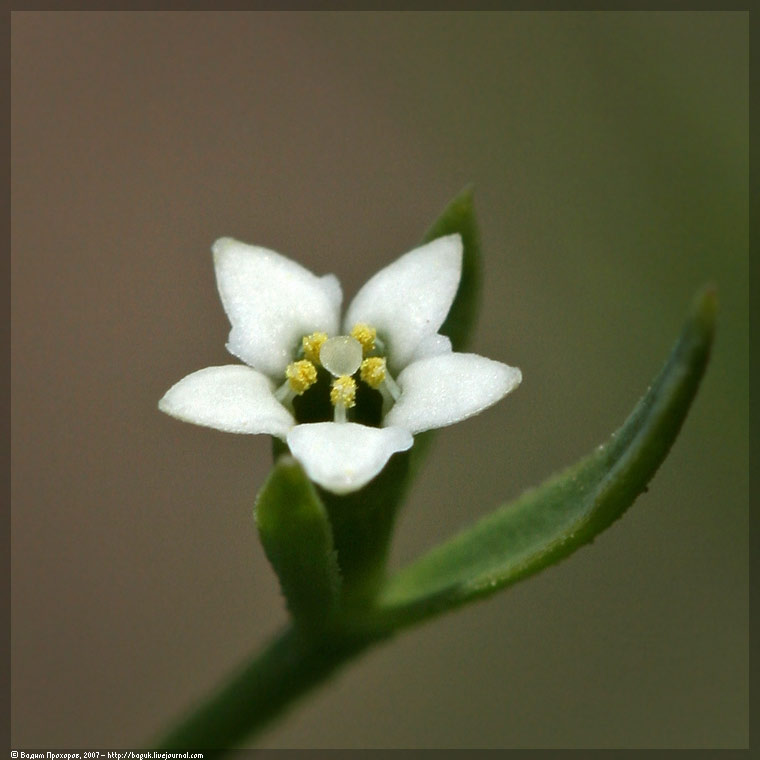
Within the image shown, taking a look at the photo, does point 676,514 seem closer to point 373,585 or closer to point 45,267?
point 373,585

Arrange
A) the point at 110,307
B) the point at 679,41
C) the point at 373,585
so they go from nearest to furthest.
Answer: the point at 373,585 < the point at 679,41 < the point at 110,307

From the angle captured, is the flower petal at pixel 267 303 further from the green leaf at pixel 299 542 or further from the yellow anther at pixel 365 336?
the green leaf at pixel 299 542

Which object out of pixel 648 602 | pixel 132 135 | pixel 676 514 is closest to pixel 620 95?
pixel 676 514

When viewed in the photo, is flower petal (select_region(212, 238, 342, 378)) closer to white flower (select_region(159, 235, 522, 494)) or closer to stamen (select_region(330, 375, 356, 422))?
white flower (select_region(159, 235, 522, 494))

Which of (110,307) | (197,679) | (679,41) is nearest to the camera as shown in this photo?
(679,41)

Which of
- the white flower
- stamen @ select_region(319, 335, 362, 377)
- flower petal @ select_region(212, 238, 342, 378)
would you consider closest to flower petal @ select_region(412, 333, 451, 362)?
the white flower

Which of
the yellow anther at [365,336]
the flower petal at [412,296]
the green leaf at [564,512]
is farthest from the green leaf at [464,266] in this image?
the green leaf at [564,512]

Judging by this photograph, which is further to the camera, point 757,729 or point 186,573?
point 186,573
